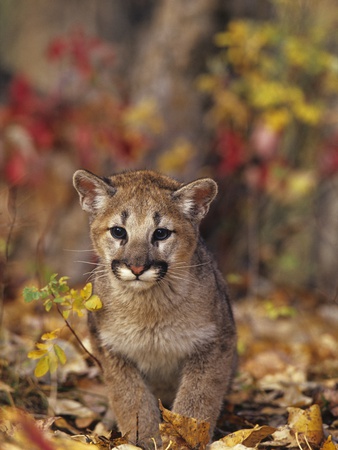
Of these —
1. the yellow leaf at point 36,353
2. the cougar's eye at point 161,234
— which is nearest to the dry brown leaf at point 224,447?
the yellow leaf at point 36,353

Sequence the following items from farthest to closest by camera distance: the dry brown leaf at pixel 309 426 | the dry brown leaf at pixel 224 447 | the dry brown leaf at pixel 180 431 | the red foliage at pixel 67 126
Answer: the red foliage at pixel 67 126, the dry brown leaf at pixel 309 426, the dry brown leaf at pixel 180 431, the dry brown leaf at pixel 224 447

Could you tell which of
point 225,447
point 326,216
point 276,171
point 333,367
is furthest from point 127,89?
point 225,447

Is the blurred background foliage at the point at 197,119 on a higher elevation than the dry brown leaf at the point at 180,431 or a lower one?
higher

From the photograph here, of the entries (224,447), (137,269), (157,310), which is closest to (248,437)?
(224,447)

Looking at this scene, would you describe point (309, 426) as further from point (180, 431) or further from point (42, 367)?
point (42, 367)

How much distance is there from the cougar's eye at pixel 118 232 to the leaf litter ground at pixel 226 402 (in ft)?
4.24

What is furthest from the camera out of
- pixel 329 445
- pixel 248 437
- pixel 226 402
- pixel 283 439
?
pixel 226 402

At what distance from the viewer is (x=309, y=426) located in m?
4.77

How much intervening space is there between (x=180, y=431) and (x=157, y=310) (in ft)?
3.12

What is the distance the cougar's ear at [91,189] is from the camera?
522cm

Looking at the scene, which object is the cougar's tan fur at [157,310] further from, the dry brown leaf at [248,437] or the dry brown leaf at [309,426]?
the dry brown leaf at [309,426]

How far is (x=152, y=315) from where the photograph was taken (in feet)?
16.5

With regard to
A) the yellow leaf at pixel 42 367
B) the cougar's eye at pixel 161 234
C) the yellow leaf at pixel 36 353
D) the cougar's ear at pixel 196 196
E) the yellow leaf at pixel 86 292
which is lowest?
the yellow leaf at pixel 42 367

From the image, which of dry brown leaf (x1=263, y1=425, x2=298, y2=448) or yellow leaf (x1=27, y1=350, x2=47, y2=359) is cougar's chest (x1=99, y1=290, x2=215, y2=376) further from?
dry brown leaf (x1=263, y1=425, x2=298, y2=448)
